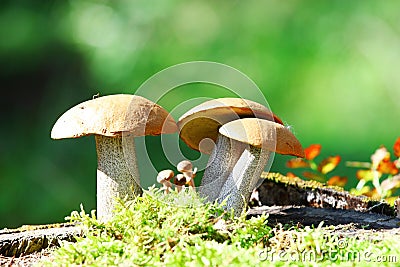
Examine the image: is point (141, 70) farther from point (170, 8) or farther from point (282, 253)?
point (282, 253)

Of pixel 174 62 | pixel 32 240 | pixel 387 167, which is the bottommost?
pixel 32 240

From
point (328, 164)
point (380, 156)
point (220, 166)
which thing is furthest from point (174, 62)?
point (220, 166)

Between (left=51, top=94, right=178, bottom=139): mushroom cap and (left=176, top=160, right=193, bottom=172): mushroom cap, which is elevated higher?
(left=51, top=94, right=178, bottom=139): mushroom cap

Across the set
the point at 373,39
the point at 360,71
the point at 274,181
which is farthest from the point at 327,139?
the point at 274,181

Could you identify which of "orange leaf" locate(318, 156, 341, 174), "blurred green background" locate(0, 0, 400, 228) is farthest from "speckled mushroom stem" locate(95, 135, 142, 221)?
"blurred green background" locate(0, 0, 400, 228)

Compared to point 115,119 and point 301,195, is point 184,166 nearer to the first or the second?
point 115,119

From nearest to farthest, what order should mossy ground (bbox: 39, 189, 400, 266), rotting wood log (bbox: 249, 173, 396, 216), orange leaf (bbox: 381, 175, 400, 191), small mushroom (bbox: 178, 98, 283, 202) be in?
mossy ground (bbox: 39, 189, 400, 266), small mushroom (bbox: 178, 98, 283, 202), rotting wood log (bbox: 249, 173, 396, 216), orange leaf (bbox: 381, 175, 400, 191)

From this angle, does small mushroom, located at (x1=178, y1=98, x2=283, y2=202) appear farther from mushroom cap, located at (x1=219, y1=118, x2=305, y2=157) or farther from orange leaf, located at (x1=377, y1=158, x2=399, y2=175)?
orange leaf, located at (x1=377, y1=158, x2=399, y2=175)
